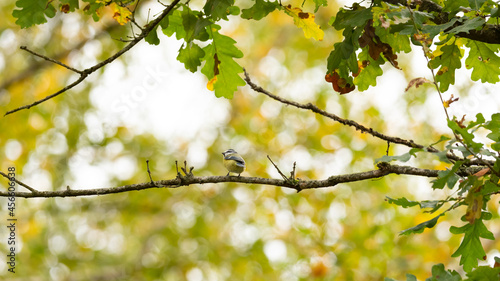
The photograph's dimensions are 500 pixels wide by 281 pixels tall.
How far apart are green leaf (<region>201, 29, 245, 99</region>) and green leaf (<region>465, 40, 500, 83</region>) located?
1.30m

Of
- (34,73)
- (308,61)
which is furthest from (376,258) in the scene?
(34,73)

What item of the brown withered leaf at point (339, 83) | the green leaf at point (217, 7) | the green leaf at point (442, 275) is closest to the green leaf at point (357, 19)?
the brown withered leaf at point (339, 83)

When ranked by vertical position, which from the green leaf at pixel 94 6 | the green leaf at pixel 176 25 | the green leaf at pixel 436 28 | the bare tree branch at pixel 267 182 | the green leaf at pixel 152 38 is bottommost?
the bare tree branch at pixel 267 182

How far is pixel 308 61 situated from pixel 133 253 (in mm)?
7193

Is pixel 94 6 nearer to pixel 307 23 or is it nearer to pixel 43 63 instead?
pixel 307 23

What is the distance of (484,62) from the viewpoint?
2.94 metres

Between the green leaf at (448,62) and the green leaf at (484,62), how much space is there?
0.62ft

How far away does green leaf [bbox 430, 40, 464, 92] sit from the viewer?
2742mm

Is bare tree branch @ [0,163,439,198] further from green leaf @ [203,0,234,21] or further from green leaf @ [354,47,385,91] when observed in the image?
green leaf @ [203,0,234,21]

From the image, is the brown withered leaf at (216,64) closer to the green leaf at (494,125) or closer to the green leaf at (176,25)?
the green leaf at (176,25)

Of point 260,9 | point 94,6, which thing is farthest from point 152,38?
point 260,9

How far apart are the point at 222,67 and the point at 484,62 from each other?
149cm

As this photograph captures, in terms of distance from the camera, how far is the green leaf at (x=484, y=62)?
292 cm

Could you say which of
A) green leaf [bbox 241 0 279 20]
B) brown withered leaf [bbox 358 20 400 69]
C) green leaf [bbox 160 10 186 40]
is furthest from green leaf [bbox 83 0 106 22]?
brown withered leaf [bbox 358 20 400 69]
